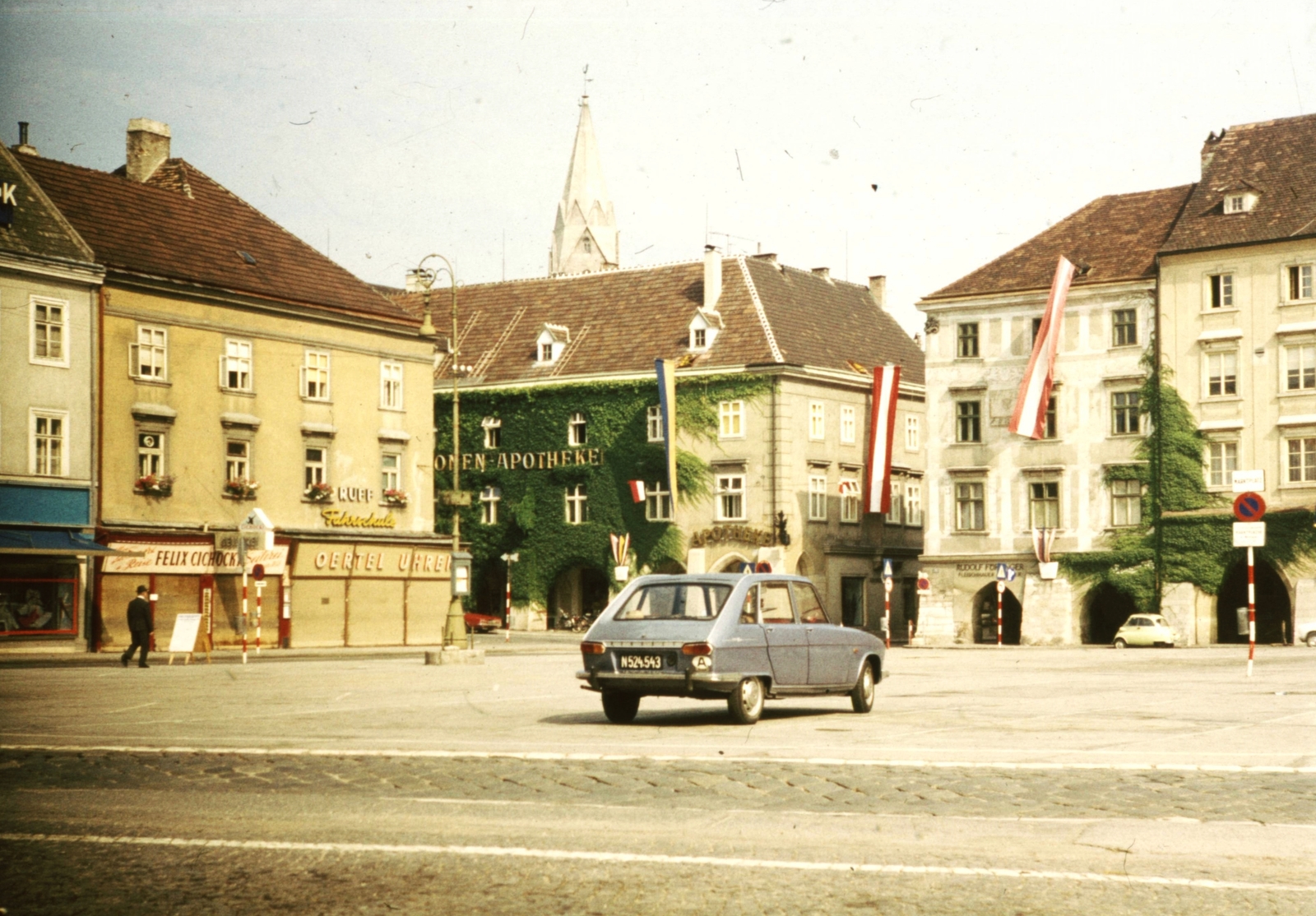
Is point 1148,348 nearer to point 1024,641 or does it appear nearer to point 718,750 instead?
point 1024,641

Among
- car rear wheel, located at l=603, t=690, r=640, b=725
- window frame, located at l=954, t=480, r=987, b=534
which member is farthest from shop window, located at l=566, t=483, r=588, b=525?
car rear wheel, located at l=603, t=690, r=640, b=725

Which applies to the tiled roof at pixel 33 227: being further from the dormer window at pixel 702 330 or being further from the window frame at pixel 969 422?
the window frame at pixel 969 422

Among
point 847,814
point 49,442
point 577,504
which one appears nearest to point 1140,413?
point 577,504

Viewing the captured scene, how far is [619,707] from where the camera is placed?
64.5ft

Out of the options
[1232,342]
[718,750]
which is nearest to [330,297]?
[1232,342]

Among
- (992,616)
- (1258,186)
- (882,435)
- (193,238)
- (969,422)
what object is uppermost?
(1258,186)

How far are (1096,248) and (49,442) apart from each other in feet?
125

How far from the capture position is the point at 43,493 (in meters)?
45.7

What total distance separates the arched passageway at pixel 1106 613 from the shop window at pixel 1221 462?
18.8 feet

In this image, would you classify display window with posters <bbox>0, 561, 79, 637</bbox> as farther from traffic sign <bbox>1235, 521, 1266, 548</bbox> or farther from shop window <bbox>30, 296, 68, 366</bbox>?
traffic sign <bbox>1235, 521, 1266, 548</bbox>

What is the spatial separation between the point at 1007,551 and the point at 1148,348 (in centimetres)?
905

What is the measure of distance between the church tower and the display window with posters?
90676 millimetres

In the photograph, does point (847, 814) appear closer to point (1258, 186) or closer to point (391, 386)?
point (391, 386)

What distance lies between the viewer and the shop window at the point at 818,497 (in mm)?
70312
